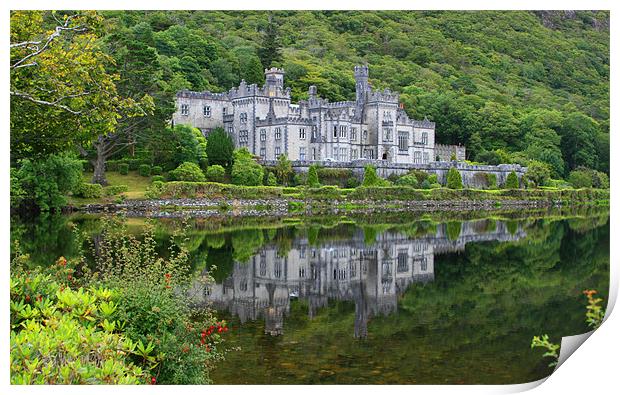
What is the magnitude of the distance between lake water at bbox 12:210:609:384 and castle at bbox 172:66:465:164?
14377 mm

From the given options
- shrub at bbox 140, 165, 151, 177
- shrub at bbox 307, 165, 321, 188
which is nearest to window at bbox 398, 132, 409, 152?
shrub at bbox 307, 165, 321, 188

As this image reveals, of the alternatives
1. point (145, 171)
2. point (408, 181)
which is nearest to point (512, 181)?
point (408, 181)

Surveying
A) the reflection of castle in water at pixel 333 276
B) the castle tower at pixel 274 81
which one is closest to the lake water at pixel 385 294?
the reflection of castle in water at pixel 333 276

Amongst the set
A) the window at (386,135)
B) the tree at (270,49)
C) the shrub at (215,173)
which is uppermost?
the tree at (270,49)

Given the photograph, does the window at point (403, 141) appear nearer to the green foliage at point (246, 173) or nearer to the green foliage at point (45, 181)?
the green foliage at point (246, 173)

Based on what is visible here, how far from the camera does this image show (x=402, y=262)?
16.1m

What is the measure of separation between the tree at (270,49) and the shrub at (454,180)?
47.8 ft

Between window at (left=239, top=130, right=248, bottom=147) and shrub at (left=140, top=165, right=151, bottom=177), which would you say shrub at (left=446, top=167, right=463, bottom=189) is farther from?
shrub at (left=140, top=165, right=151, bottom=177)

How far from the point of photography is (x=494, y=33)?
120ft

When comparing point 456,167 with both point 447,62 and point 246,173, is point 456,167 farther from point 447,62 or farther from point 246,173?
point 246,173

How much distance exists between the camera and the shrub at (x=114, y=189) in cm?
2406

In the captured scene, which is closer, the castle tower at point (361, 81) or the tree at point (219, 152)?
the tree at point (219, 152)

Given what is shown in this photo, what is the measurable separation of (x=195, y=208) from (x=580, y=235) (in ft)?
38.8

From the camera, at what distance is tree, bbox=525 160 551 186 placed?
3575 centimetres
